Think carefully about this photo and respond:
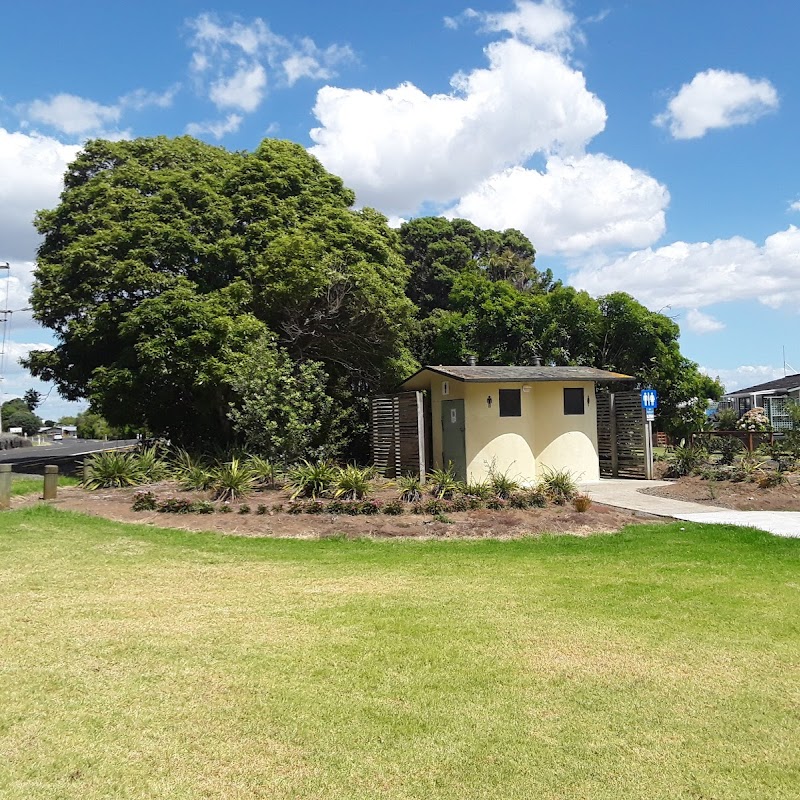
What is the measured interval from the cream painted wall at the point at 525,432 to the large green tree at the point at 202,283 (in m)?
4.39

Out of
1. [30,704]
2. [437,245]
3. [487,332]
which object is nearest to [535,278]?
[437,245]

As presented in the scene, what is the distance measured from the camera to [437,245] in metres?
32.5

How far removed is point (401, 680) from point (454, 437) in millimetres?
12393

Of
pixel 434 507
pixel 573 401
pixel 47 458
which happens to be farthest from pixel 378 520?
pixel 47 458

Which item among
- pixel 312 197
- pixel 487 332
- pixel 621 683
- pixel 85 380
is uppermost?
pixel 312 197

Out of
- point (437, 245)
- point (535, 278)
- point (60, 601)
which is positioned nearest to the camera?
point (60, 601)

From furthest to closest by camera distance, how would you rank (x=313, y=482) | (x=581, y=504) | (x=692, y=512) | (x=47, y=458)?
(x=47, y=458) → (x=313, y=482) → (x=692, y=512) → (x=581, y=504)

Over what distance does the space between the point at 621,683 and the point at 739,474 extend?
41.7 feet

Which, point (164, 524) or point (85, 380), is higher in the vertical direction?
point (85, 380)

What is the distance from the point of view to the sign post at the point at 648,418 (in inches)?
685

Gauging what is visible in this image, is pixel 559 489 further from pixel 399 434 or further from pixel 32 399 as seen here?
pixel 32 399

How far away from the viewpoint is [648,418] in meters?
17.6

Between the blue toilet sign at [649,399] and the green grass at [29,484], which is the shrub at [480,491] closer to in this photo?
the blue toilet sign at [649,399]

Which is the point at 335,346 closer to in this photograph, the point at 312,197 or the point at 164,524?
the point at 312,197
